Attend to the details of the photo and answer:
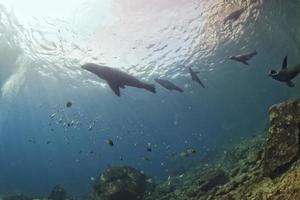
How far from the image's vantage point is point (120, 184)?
13703 mm

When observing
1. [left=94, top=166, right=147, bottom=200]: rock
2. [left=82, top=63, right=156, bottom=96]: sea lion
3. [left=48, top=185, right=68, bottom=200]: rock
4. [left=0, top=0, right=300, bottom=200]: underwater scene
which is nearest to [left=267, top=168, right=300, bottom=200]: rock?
[left=0, top=0, right=300, bottom=200]: underwater scene

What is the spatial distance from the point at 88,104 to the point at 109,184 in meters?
39.7

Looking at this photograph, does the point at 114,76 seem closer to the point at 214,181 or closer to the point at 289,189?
the point at 289,189

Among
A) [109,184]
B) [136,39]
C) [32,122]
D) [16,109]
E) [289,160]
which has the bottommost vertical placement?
[32,122]

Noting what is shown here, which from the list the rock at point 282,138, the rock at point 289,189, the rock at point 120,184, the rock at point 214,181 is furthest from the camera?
the rock at point 120,184

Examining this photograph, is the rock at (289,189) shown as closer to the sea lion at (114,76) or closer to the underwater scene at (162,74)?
the underwater scene at (162,74)

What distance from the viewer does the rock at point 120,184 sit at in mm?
13508

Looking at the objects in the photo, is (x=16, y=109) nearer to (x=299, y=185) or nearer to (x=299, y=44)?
(x=299, y=44)

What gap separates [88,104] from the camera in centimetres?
5278

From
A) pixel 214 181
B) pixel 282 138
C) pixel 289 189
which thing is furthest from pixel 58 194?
pixel 289 189

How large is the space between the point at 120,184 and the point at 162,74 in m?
25.4

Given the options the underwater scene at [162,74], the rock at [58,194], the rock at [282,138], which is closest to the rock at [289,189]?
the underwater scene at [162,74]

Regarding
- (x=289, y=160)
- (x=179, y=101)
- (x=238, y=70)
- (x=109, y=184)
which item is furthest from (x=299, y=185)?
(x=179, y=101)

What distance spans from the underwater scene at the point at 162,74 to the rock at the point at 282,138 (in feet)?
0.07
